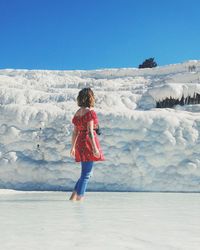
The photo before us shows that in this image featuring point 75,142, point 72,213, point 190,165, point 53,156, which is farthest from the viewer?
point 53,156

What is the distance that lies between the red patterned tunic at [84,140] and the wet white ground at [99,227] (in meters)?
0.96

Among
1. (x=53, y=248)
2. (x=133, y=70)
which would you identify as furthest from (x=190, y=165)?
(x=133, y=70)

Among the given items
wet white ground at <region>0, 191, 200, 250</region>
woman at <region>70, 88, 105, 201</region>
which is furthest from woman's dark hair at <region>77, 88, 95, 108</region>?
wet white ground at <region>0, 191, 200, 250</region>

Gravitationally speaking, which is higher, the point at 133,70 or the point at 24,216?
the point at 133,70

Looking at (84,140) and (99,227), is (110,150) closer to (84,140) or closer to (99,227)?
(84,140)

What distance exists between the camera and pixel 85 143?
5395 millimetres

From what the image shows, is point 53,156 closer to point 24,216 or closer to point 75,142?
point 75,142

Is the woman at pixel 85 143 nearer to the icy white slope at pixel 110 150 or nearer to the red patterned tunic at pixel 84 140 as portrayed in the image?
the red patterned tunic at pixel 84 140

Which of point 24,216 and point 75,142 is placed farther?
point 75,142

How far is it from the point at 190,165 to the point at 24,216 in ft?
13.2

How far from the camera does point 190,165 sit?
710 cm

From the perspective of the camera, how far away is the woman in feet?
17.4

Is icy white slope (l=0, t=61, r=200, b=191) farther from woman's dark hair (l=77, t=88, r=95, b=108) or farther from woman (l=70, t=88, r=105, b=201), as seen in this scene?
woman's dark hair (l=77, t=88, r=95, b=108)

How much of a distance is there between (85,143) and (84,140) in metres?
0.04
